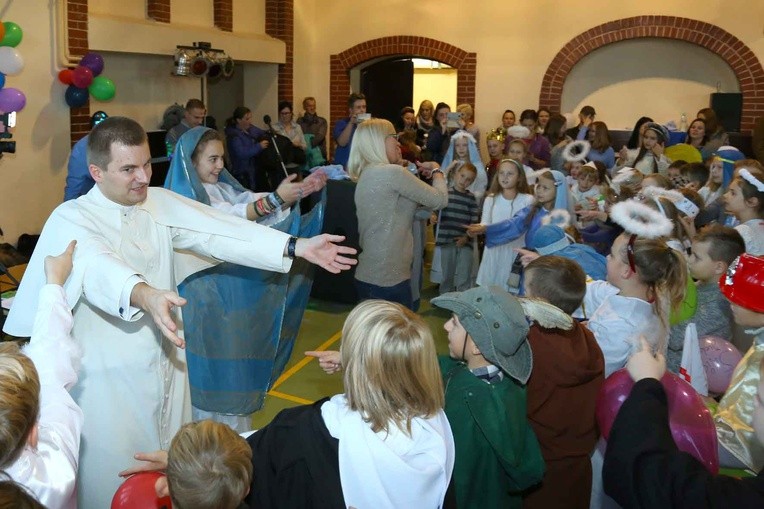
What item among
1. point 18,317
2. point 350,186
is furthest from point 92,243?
point 350,186

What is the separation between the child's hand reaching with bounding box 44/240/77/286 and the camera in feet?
7.23

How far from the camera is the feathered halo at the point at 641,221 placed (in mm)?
3469

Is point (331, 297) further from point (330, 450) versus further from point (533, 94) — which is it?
point (533, 94)

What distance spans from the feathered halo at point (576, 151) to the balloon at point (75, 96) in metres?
5.39

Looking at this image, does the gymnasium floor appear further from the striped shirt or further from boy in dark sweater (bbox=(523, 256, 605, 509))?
boy in dark sweater (bbox=(523, 256, 605, 509))

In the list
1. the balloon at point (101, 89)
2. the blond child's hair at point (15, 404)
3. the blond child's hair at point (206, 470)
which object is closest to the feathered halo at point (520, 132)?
the balloon at point (101, 89)

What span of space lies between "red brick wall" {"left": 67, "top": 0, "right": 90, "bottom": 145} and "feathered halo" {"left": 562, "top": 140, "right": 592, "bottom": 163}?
5483 mm

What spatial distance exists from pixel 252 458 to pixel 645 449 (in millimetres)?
1013

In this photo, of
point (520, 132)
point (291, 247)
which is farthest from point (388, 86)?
point (291, 247)

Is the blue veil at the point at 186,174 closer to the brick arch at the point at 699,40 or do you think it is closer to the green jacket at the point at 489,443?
the green jacket at the point at 489,443

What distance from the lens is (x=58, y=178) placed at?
8156 millimetres

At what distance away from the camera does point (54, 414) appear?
6.24 feet

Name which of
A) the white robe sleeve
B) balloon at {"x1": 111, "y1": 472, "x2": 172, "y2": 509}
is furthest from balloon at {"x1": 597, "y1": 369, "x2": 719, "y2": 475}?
the white robe sleeve

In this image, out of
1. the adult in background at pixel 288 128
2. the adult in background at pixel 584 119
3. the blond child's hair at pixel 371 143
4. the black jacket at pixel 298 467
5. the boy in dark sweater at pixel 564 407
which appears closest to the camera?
the black jacket at pixel 298 467
